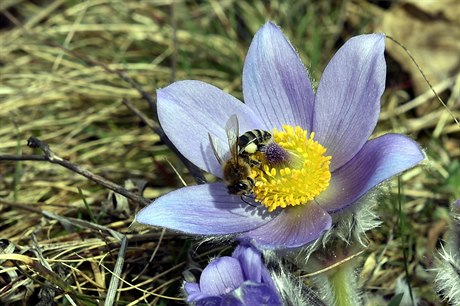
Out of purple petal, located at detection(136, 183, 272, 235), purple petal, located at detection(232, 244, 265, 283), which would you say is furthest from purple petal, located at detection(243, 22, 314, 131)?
purple petal, located at detection(232, 244, 265, 283)

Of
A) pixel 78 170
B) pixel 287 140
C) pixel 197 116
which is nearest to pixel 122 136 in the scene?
pixel 78 170

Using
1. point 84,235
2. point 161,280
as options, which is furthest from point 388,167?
point 84,235

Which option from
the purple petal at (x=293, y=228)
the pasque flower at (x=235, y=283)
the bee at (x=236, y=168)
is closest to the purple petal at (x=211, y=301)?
the pasque flower at (x=235, y=283)

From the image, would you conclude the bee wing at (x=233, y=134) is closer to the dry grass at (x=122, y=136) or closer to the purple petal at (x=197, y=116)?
the purple petal at (x=197, y=116)

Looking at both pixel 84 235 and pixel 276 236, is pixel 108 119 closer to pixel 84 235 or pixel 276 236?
pixel 84 235

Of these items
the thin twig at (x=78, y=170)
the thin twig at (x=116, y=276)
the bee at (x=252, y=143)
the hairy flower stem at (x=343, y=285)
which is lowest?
the thin twig at (x=116, y=276)

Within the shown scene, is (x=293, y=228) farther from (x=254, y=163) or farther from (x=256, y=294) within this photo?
(x=256, y=294)
